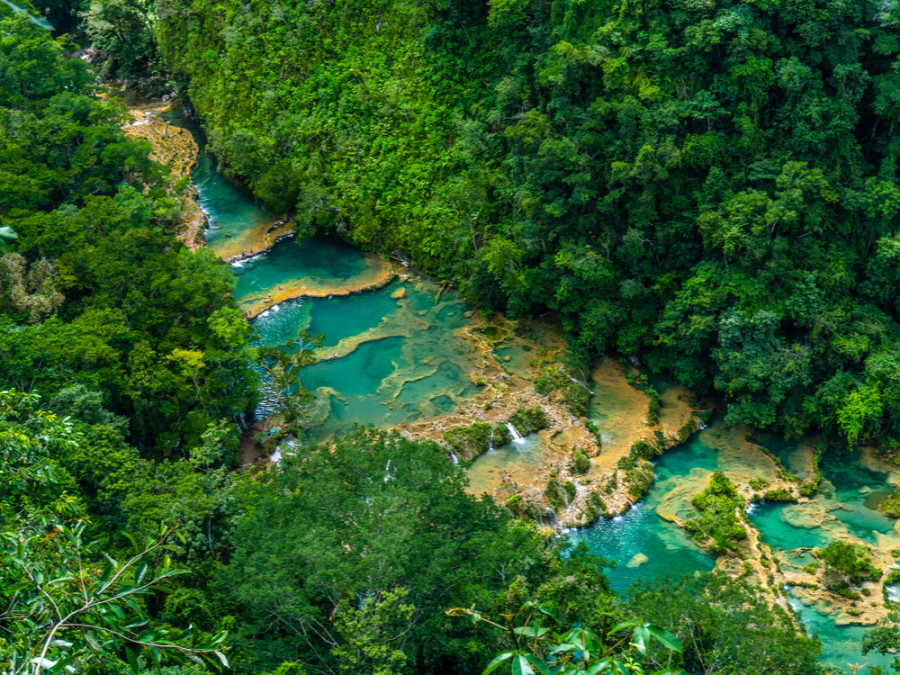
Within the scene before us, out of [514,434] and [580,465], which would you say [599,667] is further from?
[514,434]

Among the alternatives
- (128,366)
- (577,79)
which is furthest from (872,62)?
(128,366)

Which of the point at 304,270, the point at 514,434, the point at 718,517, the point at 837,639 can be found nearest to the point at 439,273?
the point at 304,270

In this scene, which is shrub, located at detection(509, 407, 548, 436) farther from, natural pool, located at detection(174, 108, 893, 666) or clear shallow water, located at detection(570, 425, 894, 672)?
clear shallow water, located at detection(570, 425, 894, 672)

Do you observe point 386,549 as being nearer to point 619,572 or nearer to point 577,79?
point 619,572

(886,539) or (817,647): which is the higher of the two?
(817,647)

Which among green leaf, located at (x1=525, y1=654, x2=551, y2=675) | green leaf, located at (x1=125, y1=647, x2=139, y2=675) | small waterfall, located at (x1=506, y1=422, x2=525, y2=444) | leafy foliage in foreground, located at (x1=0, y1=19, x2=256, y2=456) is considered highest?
green leaf, located at (x1=525, y1=654, x2=551, y2=675)

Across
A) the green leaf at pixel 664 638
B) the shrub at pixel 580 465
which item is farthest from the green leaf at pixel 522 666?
the shrub at pixel 580 465

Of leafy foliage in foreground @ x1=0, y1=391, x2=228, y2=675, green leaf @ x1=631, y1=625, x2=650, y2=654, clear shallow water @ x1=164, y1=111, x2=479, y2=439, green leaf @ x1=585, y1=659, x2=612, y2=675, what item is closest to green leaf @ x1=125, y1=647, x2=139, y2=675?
leafy foliage in foreground @ x1=0, y1=391, x2=228, y2=675
